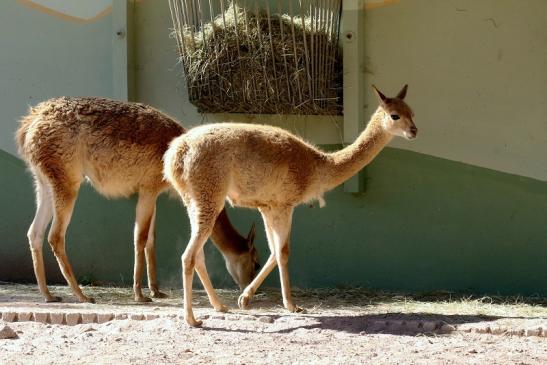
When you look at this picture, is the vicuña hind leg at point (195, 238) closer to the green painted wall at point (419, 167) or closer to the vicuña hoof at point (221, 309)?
the vicuña hoof at point (221, 309)

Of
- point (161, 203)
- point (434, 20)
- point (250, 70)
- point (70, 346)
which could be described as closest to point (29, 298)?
point (161, 203)

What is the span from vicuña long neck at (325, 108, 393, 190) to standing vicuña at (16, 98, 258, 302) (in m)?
1.45

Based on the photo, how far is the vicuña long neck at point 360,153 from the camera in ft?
26.9

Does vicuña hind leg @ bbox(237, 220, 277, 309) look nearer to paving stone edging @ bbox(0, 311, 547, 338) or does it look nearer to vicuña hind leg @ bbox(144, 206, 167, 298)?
paving stone edging @ bbox(0, 311, 547, 338)

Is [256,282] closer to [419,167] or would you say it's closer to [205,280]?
[205,280]

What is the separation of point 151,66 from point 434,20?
310cm

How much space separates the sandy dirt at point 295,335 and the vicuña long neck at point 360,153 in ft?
4.03

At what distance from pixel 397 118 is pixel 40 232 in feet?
11.9

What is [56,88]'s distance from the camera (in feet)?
34.0

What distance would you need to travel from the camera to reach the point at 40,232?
8.98 metres

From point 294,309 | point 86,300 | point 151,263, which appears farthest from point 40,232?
point 294,309

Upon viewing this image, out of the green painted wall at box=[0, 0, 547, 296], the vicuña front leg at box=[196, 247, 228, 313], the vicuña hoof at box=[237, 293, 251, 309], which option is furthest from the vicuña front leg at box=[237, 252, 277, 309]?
the green painted wall at box=[0, 0, 547, 296]

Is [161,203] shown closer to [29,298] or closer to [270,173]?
[29,298]

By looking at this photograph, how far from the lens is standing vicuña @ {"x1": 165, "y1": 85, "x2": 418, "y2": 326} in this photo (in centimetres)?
747
